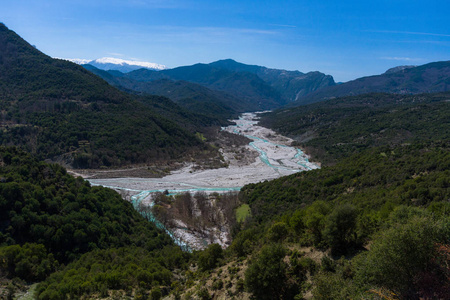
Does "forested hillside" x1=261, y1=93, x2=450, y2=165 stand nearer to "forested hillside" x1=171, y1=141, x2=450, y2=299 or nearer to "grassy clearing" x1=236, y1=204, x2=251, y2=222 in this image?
"grassy clearing" x1=236, y1=204, x2=251, y2=222

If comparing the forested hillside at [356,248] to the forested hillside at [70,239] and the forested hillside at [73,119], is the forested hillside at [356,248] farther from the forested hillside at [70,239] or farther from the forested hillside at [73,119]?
the forested hillside at [73,119]

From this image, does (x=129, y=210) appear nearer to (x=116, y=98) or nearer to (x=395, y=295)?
(x=395, y=295)

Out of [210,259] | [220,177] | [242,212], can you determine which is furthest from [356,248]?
[220,177]

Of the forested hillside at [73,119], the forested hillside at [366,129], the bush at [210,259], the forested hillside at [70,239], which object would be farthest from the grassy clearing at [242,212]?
the forested hillside at [73,119]

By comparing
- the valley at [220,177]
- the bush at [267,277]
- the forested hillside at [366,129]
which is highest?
the forested hillside at [366,129]

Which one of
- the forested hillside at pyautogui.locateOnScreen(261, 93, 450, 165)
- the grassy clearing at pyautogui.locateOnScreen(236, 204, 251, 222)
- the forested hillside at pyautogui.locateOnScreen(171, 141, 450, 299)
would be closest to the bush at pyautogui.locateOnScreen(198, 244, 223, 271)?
the forested hillside at pyautogui.locateOnScreen(171, 141, 450, 299)

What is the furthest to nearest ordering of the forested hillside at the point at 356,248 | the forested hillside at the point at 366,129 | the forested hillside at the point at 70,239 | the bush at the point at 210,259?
the forested hillside at the point at 366,129
the bush at the point at 210,259
the forested hillside at the point at 70,239
the forested hillside at the point at 356,248
